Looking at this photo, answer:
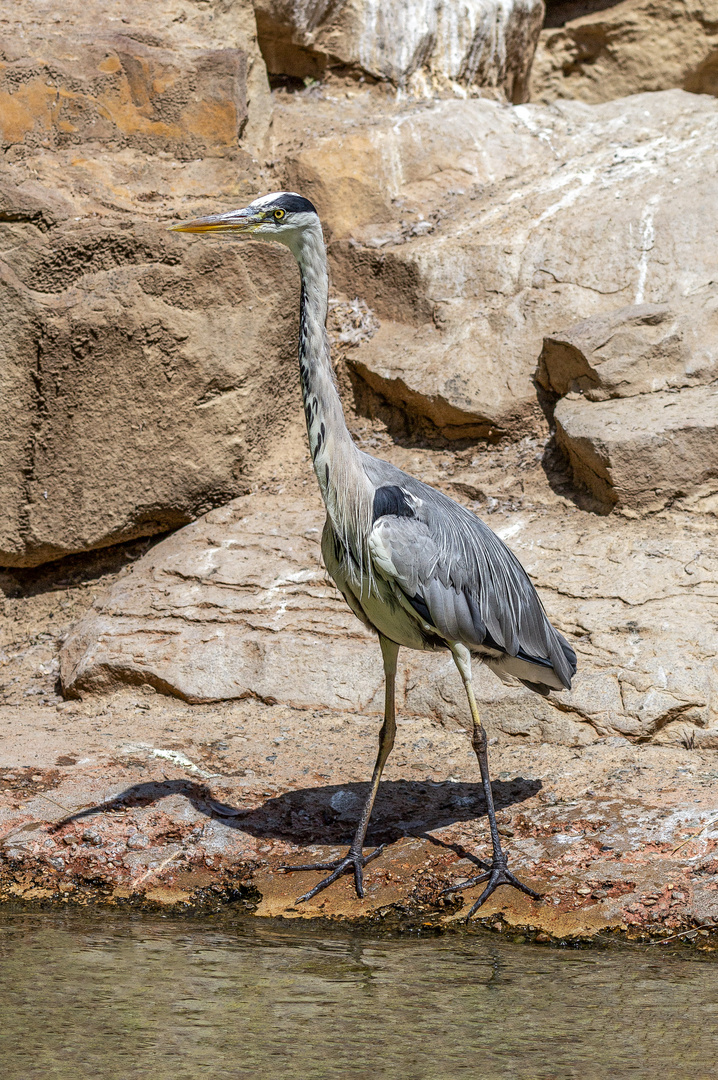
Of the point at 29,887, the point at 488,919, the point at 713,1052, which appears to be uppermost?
the point at 713,1052

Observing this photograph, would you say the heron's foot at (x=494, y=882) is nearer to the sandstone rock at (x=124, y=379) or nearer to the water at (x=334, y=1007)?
the water at (x=334, y=1007)

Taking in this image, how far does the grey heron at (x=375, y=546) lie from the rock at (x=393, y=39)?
15.5 ft

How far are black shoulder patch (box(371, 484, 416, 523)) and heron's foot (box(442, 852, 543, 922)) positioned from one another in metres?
1.40

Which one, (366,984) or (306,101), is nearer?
Result: (366,984)

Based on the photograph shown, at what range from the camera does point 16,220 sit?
6551 millimetres

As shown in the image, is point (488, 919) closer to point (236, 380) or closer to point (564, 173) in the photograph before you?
point (236, 380)

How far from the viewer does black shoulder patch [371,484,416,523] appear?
4543 millimetres

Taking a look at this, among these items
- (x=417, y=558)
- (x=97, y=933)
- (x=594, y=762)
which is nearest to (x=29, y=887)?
(x=97, y=933)

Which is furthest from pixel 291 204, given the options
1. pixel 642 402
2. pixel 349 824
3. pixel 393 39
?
pixel 393 39

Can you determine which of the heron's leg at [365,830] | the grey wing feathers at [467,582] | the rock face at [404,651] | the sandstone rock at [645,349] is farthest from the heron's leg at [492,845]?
the sandstone rock at [645,349]

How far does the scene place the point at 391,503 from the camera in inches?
180

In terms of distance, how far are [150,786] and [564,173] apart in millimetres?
5406

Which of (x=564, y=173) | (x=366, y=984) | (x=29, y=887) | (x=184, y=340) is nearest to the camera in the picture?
(x=366, y=984)

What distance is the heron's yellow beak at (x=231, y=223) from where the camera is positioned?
439cm
